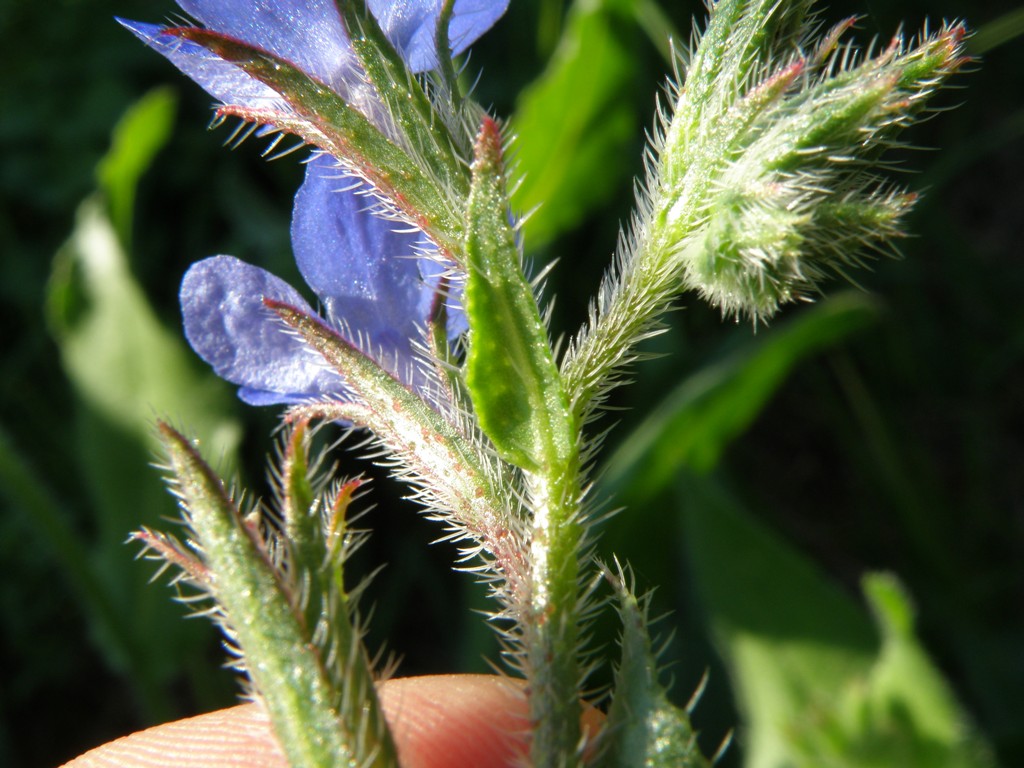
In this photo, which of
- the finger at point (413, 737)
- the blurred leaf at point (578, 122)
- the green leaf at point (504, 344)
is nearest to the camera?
the green leaf at point (504, 344)

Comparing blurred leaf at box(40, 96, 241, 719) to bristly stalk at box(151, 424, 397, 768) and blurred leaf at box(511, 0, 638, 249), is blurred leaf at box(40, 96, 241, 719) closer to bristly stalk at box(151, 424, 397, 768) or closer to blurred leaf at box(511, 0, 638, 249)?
blurred leaf at box(511, 0, 638, 249)

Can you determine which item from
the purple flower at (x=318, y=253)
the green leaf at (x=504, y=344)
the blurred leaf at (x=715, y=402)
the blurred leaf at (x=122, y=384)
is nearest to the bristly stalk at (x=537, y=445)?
the green leaf at (x=504, y=344)

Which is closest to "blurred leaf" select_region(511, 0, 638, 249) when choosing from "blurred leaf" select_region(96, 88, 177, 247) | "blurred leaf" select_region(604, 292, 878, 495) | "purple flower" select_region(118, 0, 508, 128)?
"blurred leaf" select_region(604, 292, 878, 495)

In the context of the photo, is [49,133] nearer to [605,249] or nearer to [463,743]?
[605,249]

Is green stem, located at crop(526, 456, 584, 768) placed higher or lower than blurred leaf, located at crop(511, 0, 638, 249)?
lower

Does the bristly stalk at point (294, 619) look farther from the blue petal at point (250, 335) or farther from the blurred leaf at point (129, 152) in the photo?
the blurred leaf at point (129, 152)

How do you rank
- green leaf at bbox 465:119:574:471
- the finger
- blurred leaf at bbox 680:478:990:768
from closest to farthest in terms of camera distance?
green leaf at bbox 465:119:574:471 < the finger < blurred leaf at bbox 680:478:990:768
